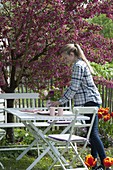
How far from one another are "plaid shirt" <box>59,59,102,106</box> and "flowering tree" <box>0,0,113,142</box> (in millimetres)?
916

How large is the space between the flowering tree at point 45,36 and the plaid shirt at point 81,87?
3.01 feet

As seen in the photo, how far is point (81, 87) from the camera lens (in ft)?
21.1

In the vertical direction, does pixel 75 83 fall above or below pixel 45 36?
below

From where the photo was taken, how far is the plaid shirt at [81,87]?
631cm

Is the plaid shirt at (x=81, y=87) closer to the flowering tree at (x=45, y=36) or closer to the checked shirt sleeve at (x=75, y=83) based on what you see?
the checked shirt sleeve at (x=75, y=83)

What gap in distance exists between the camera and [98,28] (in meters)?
7.60

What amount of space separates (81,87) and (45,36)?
1.21 meters

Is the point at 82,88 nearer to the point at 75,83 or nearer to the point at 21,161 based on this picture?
the point at 75,83

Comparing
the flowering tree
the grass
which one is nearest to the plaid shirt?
the flowering tree

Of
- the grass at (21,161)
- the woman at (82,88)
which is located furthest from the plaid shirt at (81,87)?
the grass at (21,161)

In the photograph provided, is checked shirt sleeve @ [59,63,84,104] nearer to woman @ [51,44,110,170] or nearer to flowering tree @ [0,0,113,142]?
woman @ [51,44,110,170]

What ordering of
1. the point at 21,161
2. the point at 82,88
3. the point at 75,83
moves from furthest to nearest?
the point at 21,161 → the point at 82,88 → the point at 75,83

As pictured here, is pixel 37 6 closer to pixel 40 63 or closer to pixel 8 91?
pixel 40 63

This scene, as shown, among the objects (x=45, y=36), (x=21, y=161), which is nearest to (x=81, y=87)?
(x=45, y=36)
